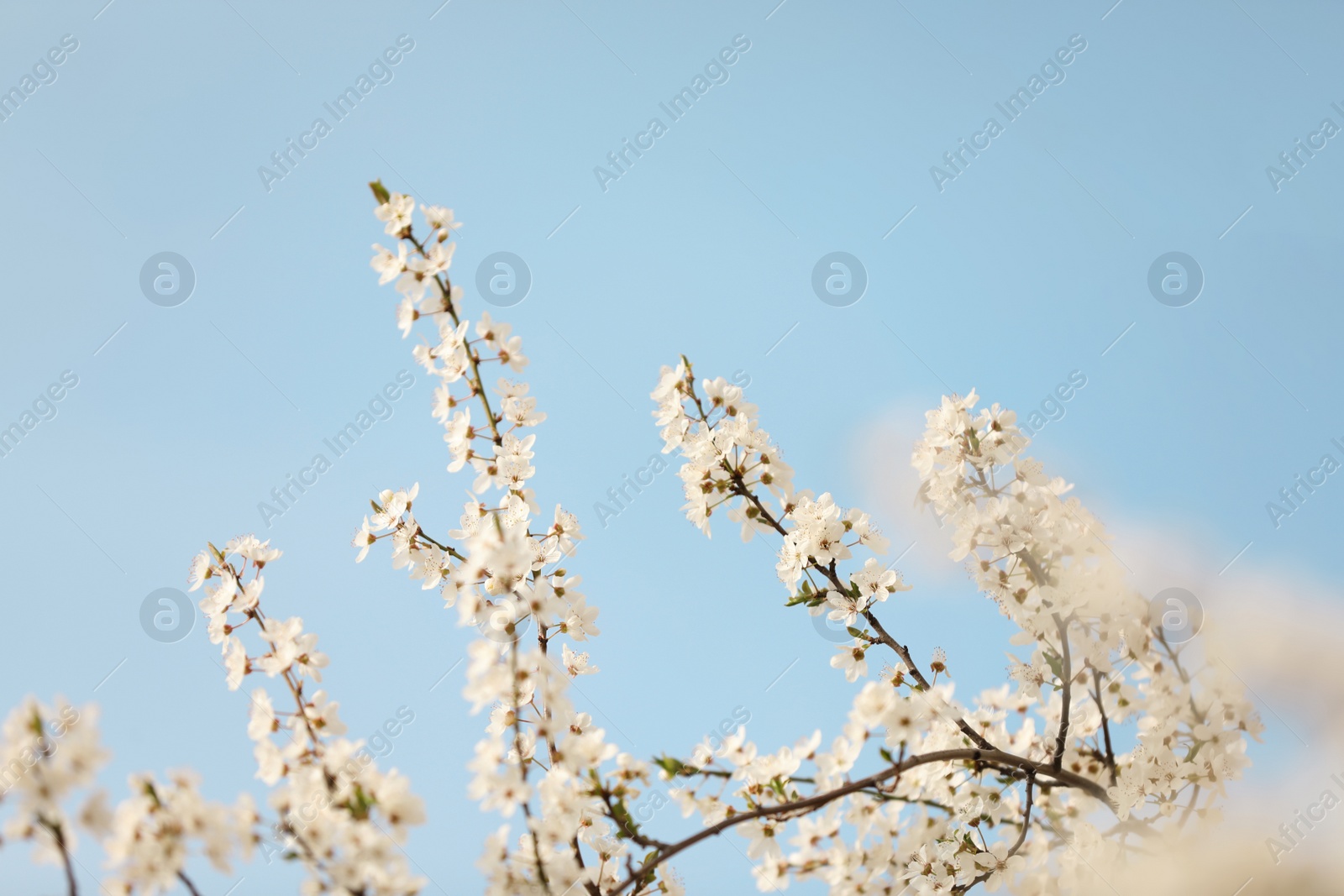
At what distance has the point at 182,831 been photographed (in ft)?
4.55

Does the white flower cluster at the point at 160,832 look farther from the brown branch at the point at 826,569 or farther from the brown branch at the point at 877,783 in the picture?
the brown branch at the point at 826,569

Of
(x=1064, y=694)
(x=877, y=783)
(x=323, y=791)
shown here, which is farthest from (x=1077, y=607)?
(x=323, y=791)

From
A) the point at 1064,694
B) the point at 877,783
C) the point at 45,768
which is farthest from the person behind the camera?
the point at 1064,694

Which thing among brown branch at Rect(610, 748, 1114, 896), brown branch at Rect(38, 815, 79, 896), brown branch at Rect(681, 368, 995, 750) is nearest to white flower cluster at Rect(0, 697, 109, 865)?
brown branch at Rect(38, 815, 79, 896)

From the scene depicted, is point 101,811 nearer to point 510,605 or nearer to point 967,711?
point 510,605

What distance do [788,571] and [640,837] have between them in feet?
3.04

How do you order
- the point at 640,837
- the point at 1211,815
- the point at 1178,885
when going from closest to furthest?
1. the point at 1178,885
2. the point at 640,837
3. the point at 1211,815

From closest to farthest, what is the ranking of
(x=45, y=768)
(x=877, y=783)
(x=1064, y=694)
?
(x=45, y=768)
(x=877, y=783)
(x=1064, y=694)

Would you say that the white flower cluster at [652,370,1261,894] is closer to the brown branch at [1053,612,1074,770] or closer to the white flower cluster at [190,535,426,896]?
the brown branch at [1053,612,1074,770]

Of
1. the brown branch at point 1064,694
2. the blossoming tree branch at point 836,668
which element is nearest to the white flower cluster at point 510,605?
the blossoming tree branch at point 836,668

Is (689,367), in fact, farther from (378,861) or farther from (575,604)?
(378,861)

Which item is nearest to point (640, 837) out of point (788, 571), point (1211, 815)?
point (788, 571)


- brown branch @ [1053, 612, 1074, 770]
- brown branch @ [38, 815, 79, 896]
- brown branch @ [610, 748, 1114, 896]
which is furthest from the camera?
brown branch @ [1053, 612, 1074, 770]

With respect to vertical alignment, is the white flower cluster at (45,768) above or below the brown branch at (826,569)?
below
